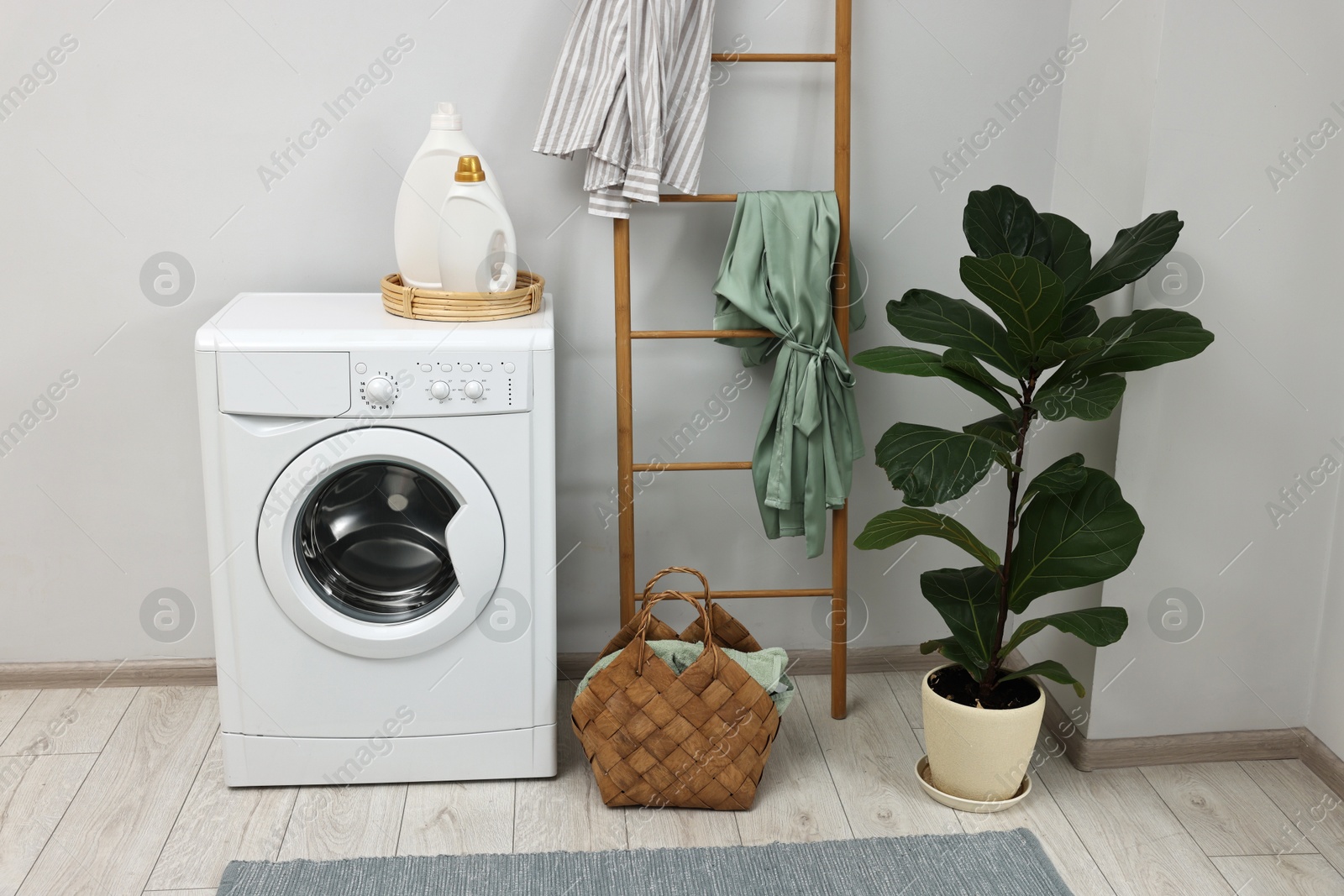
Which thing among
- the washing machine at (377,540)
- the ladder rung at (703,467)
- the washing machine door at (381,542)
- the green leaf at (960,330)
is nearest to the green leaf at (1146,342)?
the green leaf at (960,330)

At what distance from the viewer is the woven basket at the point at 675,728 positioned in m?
1.95

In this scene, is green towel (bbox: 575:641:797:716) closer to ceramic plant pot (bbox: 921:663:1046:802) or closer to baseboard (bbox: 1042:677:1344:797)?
ceramic plant pot (bbox: 921:663:1046:802)

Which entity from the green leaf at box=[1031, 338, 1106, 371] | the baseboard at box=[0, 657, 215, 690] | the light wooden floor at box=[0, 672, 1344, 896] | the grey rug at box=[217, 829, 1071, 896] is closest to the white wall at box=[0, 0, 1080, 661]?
the baseboard at box=[0, 657, 215, 690]

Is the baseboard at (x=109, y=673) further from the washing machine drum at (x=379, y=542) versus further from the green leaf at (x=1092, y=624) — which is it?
the green leaf at (x=1092, y=624)

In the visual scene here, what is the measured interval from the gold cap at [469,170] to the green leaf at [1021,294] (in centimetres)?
85

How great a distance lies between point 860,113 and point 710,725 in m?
1.26

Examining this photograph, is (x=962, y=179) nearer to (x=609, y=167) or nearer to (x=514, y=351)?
(x=609, y=167)

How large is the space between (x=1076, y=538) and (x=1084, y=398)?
282 millimetres

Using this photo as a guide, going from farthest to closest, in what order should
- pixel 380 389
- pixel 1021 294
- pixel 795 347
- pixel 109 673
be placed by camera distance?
pixel 109 673 → pixel 795 347 → pixel 380 389 → pixel 1021 294

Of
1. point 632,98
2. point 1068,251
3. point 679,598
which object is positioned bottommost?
point 679,598

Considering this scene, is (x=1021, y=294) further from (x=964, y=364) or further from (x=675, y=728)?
(x=675, y=728)

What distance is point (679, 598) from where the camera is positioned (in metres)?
2.04

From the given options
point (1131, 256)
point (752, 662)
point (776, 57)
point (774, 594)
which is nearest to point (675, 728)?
point (752, 662)

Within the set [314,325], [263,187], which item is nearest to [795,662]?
[314,325]
